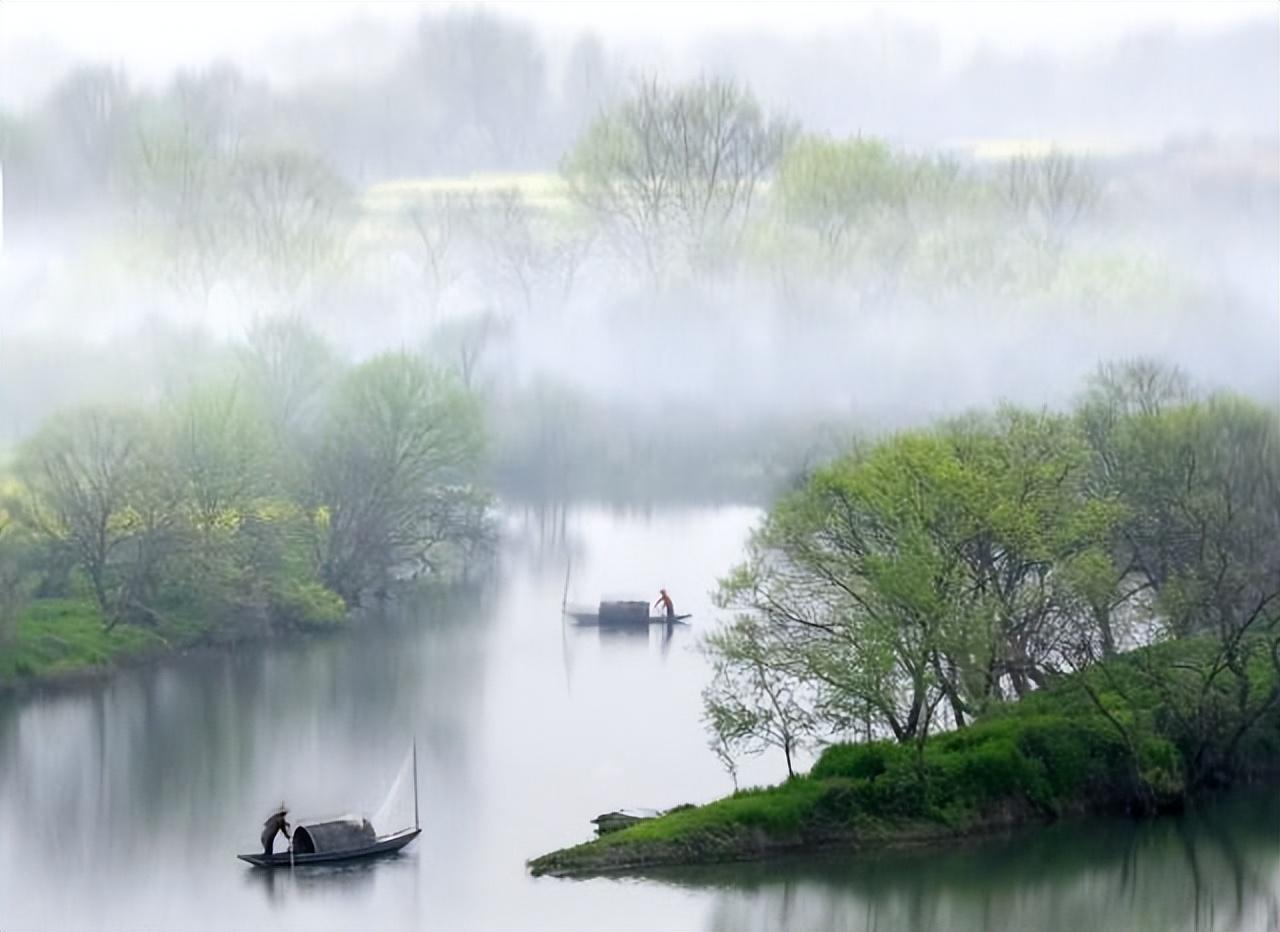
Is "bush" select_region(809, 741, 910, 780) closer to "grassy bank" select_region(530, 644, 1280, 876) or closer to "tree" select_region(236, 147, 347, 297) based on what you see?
"grassy bank" select_region(530, 644, 1280, 876)

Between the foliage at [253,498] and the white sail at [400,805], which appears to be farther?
the foliage at [253,498]

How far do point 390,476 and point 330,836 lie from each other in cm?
1014

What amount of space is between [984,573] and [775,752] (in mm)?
1985

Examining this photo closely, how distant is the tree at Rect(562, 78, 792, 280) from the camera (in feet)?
102

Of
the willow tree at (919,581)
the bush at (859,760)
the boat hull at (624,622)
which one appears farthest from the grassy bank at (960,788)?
the boat hull at (624,622)

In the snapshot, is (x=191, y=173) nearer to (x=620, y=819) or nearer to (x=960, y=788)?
(x=620, y=819)

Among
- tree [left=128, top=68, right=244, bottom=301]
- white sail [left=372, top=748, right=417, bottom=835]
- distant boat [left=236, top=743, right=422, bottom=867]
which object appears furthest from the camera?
tree [left=128, top=68, right=244, bottom=301]

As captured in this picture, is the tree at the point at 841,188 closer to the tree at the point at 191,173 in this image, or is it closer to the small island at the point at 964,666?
the tree at the point at 191,173

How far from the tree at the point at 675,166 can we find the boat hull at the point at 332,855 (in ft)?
50.8

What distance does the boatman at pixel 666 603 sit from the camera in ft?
80.3

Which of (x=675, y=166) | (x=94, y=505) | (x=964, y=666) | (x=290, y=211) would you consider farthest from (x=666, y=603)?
(x=290, y=211)

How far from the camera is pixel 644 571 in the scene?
2597 cm

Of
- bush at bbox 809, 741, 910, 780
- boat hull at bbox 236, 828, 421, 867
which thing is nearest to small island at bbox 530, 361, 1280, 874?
bush at bbox 809, 741, 910, 780

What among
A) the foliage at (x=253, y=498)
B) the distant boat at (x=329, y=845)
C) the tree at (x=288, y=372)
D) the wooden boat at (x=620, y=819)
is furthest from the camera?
the tree at (x=288, y=372)
